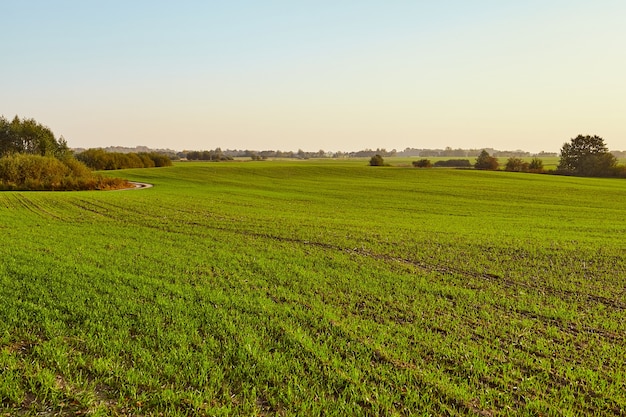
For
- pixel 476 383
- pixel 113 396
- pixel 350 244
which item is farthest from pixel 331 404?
pixel 350 244

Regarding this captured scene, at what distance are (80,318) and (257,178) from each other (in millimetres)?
61561

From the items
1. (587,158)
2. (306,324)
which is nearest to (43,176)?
(306,324)

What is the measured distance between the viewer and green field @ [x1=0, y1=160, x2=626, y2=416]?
5734 mm

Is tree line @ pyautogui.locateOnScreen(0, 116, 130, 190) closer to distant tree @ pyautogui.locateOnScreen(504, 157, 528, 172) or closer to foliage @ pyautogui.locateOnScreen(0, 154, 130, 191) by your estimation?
foliage @ pyautogui.locateOnScreen(0, 154, 130, 191)

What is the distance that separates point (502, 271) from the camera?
1328 centimetres

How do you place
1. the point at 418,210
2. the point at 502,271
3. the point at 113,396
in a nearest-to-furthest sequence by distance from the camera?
1. the point at 113,396
2. the point at 502,271
3. the point at 418,210

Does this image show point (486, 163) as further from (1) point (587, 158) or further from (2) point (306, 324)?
(2) point (306, 324)

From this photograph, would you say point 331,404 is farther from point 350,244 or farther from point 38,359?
point 350,244

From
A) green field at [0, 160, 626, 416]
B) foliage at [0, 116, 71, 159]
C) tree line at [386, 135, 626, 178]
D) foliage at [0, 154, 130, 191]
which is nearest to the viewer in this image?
green field at [0, 160, 626, 416]

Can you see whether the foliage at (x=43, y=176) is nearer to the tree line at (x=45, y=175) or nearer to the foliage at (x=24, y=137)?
the tree line at (x=45, y=175)

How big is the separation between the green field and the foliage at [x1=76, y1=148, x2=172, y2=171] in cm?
7445

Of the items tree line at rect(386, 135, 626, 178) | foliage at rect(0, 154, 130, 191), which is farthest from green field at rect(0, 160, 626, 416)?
tree line at rect(386, 135, 626, 178)

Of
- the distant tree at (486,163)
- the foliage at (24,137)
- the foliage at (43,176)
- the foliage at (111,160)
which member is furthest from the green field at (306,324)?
the distant tree at (486,163)

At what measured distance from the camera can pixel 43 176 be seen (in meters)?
48.2
